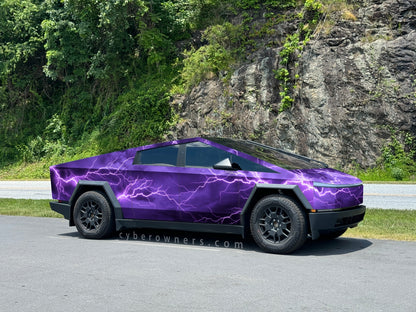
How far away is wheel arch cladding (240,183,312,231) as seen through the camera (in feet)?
23.9

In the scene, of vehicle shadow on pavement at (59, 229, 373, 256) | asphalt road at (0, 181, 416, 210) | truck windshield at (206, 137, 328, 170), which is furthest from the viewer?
asphalt road at (0, 181, 416, 210)

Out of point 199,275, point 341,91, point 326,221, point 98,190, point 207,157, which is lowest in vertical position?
point 199,275

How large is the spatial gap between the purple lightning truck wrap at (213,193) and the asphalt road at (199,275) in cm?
35

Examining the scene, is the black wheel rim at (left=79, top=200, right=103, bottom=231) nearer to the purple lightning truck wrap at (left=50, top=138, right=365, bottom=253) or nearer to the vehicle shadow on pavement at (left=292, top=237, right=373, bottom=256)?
the purple lightning truck wrap at (left=50, top=138, right=365, bottom=253)

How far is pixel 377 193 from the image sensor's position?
17156mm

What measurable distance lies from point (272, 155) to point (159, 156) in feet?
5.69

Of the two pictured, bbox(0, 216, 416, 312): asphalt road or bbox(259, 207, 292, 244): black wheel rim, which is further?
bbox(259, 207, 292, 244): black wheel rim

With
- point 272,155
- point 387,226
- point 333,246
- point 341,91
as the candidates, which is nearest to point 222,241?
point 272,155

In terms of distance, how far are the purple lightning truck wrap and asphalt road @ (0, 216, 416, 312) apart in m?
0.35

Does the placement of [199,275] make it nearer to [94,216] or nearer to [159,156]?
[159,156]

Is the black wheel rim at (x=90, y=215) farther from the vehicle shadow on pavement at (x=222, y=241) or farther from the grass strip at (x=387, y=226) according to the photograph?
the grass strip at (x=387, y=226)

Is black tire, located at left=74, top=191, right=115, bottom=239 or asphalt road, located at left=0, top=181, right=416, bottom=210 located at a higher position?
black tire, located at left=74, top=191, right=115, bottom=239

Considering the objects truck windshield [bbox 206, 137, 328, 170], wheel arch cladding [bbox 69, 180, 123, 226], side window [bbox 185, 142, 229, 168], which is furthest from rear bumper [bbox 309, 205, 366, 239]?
wheel arch cladding [bbox 69, 180, 123, 226]

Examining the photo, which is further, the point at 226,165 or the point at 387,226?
the point at 387,226
